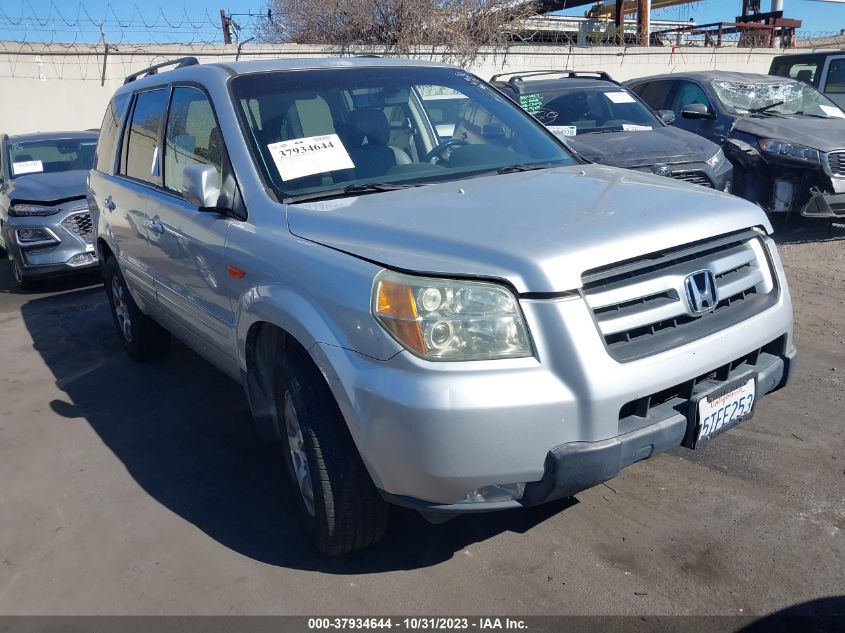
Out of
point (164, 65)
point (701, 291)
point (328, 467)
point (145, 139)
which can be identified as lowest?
point (328, 467)

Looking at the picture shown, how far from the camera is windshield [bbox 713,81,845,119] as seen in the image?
883 centimetres

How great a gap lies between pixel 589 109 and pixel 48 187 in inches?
227

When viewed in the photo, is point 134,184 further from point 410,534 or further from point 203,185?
point 410,534

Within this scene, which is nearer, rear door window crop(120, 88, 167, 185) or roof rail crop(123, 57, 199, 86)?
rear door window crop(120, 88, 167, 185)

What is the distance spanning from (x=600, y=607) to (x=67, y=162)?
8.47m

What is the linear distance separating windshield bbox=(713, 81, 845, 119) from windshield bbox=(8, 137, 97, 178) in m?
7.26

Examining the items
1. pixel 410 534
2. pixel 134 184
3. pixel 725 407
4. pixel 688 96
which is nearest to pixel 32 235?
pixel 134 184

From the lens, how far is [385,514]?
290 centimetres

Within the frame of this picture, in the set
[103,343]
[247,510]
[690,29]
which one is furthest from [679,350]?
[690,29]

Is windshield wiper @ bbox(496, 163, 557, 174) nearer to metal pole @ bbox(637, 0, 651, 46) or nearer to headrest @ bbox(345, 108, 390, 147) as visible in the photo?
headrest @ bbox(345, 108, 390, 147)

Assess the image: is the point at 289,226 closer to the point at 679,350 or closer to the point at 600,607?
the point at 679,350

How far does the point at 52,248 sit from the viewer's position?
7.93m

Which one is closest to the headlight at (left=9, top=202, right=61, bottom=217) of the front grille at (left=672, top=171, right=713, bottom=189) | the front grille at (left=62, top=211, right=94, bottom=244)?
the front grille at (left=62, top=211, right=94, bottom=244)

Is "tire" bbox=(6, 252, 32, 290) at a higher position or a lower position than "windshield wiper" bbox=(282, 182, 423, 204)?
lower
